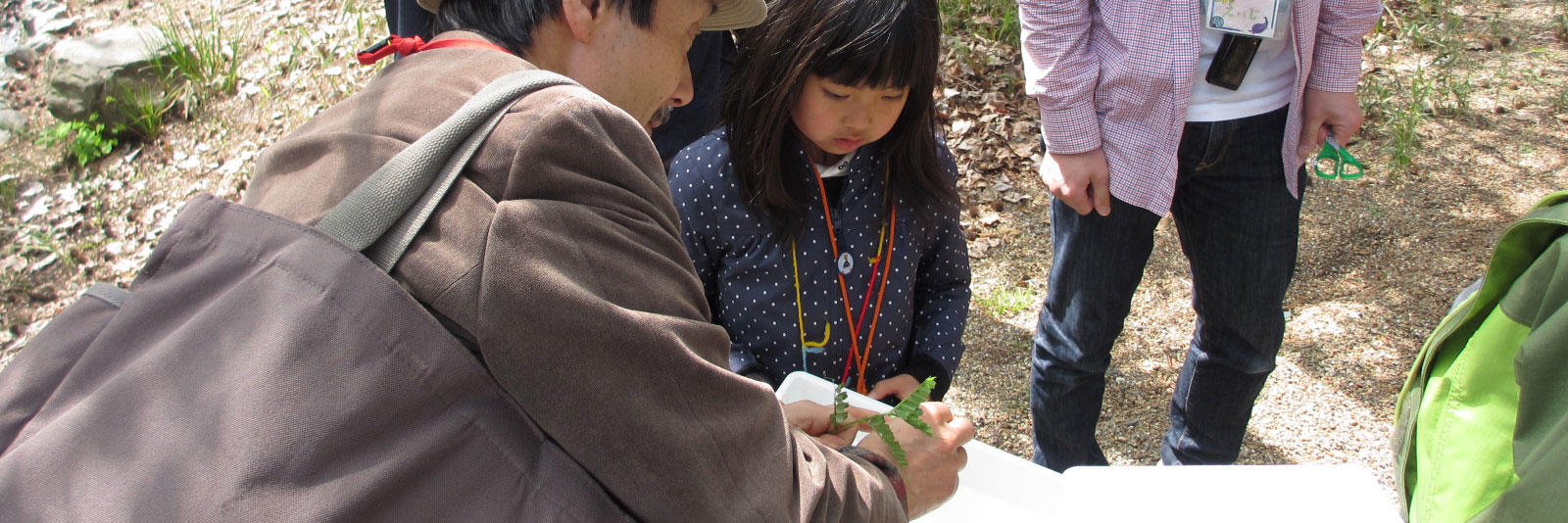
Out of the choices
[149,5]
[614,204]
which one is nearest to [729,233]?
[614,204]

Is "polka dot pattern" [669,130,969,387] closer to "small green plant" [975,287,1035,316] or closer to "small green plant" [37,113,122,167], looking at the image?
"small green plant" [975,287,1035,316]

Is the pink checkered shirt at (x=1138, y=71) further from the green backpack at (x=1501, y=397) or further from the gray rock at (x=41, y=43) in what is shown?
the gray rock at (x=41, y=43)

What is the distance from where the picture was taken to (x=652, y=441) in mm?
973

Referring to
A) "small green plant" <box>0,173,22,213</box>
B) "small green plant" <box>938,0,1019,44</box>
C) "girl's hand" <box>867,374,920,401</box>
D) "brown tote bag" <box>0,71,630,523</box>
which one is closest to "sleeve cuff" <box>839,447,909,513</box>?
"brown tote bag" <box>0,71,630,523</box>

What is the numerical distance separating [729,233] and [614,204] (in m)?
1.00

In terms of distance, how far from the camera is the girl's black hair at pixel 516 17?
3.80ft

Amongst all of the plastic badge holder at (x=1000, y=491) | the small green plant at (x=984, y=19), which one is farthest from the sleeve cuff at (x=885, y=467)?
the small green plant at (x=984, y=19)

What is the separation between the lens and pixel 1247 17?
6.29 ft

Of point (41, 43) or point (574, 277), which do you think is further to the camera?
point (41, 43)

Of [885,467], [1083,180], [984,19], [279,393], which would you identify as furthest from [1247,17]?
[984,19]

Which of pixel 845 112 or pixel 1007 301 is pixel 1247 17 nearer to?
pixel 845 112

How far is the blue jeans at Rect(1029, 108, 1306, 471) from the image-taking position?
208cm

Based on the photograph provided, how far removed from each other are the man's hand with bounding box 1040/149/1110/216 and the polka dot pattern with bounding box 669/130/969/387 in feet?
0.75

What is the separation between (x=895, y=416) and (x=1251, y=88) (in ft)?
3.49
